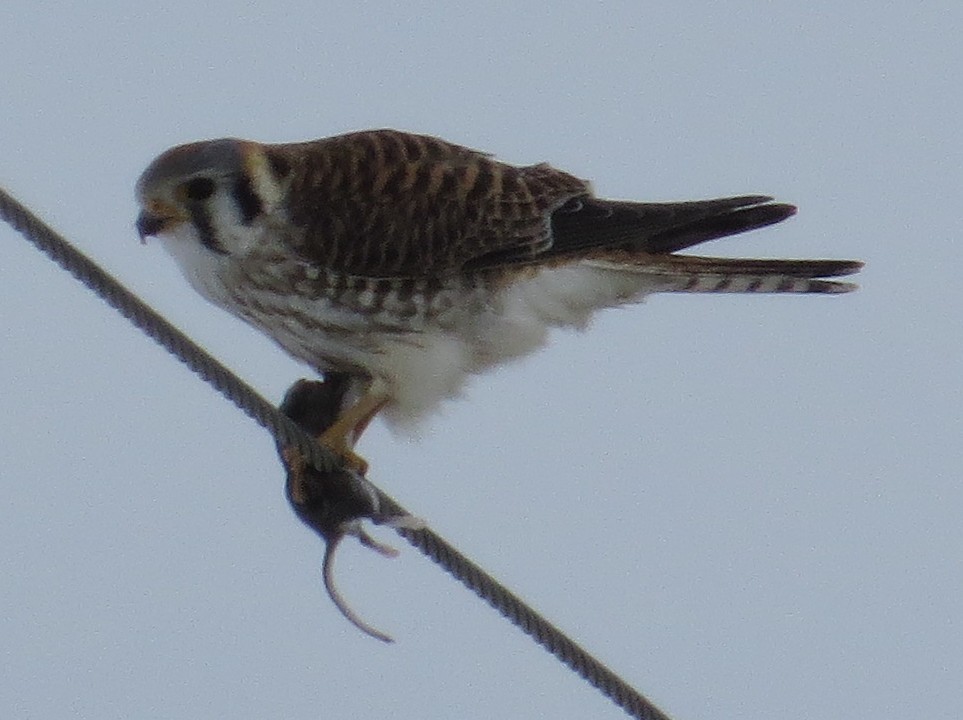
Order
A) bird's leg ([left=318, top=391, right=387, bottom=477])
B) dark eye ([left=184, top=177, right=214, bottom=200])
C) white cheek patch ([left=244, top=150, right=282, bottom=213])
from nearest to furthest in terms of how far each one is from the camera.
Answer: bird's leg ([left=318, top=391, right=387, bottom=477])
dark eye ([left=184, top=177, right=214, bottom=200])
white cheek patch ([left=244, top=150, right=282, bottom=213])

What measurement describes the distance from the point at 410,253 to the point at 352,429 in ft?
1.47

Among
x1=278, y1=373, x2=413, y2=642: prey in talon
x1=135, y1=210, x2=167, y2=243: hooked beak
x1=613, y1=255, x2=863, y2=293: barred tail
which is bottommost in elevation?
x1=278, y1=373, x2=413, y2=642: prey in talon

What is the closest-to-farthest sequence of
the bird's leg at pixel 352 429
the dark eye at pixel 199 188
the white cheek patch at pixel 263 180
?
the bird's leg at pixel 352 429 < the dark eye at pixel 199 188 < the white cheek patch at pixel 263 180

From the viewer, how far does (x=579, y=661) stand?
11.2 ft

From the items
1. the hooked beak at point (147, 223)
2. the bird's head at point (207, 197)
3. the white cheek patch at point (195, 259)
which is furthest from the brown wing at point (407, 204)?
the hooked beak at point (147, 223)

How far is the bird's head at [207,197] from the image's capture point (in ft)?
14.7

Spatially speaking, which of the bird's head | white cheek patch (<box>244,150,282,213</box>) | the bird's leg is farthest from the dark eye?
the bird's leg

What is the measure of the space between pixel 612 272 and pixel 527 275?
0.79ft

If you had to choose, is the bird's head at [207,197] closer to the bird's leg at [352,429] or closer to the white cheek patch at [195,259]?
the white cheek patch at [195,259]

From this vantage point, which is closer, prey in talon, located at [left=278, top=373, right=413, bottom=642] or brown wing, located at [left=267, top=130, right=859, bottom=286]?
prey in talon, located at [left=278, top=373, right=413, bottom=642]

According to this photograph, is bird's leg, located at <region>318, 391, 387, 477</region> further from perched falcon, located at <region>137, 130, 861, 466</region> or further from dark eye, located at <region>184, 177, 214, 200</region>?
dark eye, located at <region>184, 177, 214, 200</region>

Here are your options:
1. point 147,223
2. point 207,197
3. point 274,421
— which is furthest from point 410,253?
point 274,421

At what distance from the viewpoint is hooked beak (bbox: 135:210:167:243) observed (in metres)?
4.47

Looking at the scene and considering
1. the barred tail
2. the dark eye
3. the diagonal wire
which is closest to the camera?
the diagonal wire
